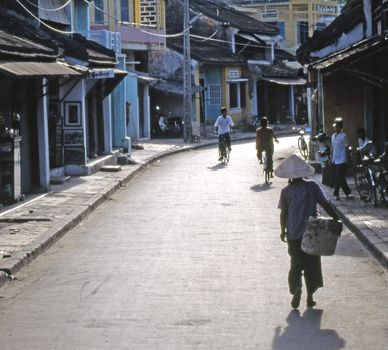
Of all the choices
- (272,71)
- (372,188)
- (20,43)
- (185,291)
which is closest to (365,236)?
(372,188)

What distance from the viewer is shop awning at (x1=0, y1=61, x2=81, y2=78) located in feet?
50.0

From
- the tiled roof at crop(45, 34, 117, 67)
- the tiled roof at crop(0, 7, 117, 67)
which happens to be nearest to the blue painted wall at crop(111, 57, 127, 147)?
the tiled roof at crop(45, 34, 117, 67)

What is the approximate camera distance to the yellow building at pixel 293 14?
68188mm

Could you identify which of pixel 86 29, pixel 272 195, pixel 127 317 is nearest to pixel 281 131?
pixel 86 29

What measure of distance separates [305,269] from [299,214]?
1.84 feet

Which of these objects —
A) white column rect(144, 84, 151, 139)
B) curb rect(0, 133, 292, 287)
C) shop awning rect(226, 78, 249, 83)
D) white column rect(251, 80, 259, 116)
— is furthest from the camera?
white column rect(251, 80, 259, 116)

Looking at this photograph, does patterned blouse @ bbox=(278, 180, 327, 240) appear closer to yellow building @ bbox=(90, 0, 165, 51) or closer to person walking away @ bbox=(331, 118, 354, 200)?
person walking away @ bbox=(331, 118, 354, 200)

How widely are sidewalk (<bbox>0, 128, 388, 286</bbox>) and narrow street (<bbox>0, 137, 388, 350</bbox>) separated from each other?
0.21m

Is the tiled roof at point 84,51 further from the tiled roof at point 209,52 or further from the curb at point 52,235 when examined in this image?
the tiled roof at point 209,52

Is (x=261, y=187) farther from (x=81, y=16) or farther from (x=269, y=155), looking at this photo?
(x=81, y=16)

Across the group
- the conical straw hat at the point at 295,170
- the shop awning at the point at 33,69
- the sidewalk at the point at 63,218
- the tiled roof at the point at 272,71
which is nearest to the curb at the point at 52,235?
the sidewalk at the point at 63,218

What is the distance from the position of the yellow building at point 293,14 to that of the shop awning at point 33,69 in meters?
50.1

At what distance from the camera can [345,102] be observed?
24.9 meters

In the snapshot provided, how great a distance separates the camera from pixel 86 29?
32062 millimetres
